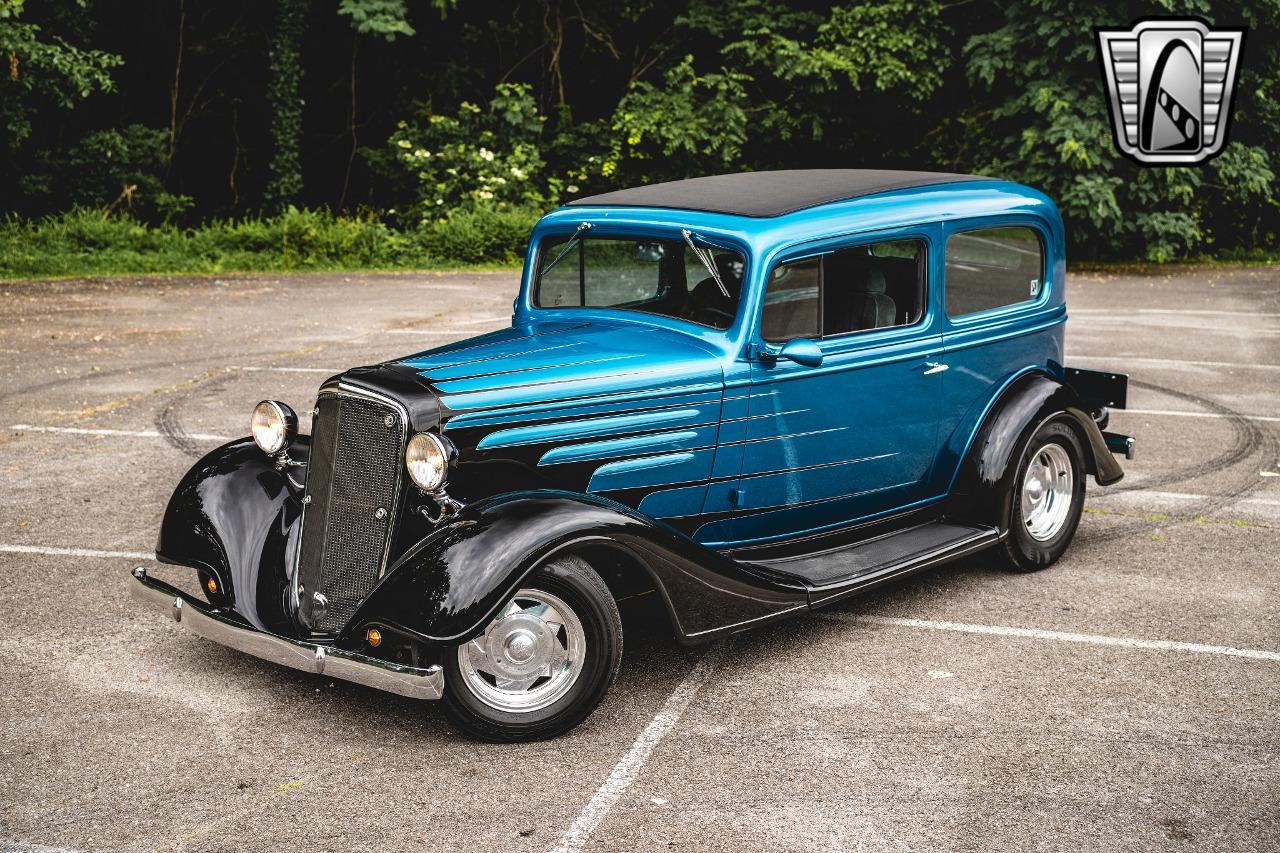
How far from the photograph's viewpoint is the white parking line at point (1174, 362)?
38.8 ft

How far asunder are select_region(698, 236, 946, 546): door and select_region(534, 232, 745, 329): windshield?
225mm

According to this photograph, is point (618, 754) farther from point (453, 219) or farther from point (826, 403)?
point (453, 219)

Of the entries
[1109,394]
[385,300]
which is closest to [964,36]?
[385,300]

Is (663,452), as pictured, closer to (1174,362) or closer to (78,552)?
(78,552)

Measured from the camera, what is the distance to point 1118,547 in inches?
261

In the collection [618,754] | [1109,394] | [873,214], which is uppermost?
[873,214]

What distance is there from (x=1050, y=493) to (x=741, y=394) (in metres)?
2.14

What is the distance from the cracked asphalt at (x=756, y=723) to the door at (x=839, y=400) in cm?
53

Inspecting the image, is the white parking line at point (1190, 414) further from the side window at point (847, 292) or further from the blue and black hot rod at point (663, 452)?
the side window at point (847, 292)

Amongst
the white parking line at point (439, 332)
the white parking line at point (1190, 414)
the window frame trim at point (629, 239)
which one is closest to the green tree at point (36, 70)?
the white parking line at point (439, 332)

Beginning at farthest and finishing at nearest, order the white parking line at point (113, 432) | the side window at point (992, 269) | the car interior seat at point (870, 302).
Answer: the white parking line at point (113, 432) → the side window at point (992, 269) → the car interior seat at point (870, 302)

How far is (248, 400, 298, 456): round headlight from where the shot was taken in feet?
17.2

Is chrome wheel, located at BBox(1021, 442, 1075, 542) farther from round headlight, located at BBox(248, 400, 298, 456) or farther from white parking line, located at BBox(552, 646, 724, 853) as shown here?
round headlight, located at BBox(248, 400, 298, 456)

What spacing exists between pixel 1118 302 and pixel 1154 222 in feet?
11.8
